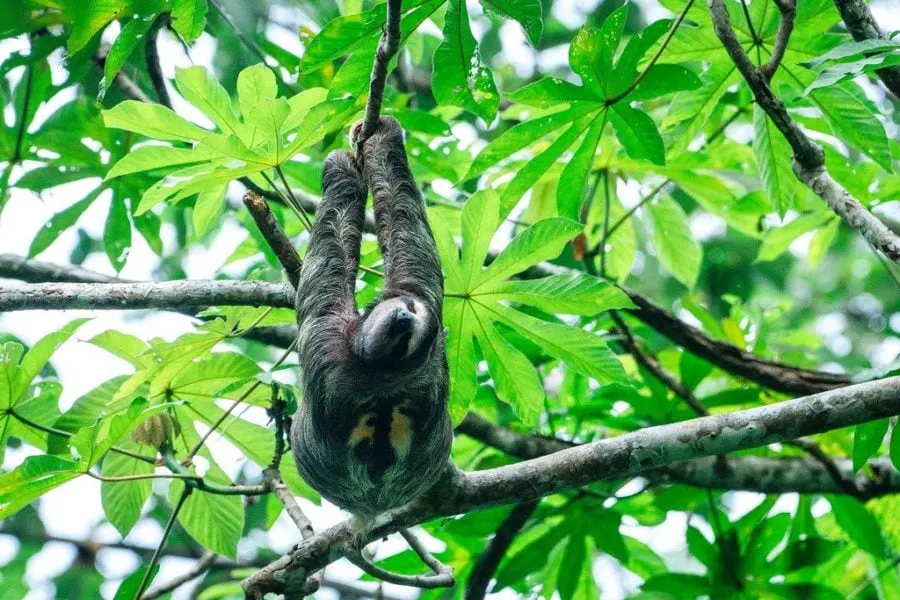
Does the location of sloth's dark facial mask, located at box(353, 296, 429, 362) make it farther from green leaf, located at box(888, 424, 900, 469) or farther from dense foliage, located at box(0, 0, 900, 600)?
green leaf, located at box(888, 424, 900, 469)

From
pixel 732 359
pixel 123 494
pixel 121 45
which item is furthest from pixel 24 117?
pixel 732 359

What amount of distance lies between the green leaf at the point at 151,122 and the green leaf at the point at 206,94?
0.52ft

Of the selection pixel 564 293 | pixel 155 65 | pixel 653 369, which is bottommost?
pixel 564 293

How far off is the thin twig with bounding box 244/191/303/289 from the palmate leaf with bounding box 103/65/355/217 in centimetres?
23

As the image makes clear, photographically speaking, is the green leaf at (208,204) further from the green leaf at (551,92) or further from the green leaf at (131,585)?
the green leaf at (131,585)

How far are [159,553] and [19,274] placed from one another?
201 centimetres

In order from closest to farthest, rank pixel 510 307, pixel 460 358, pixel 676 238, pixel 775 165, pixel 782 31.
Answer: pixel 782 31 → pixel 510 307 → pixel 460 358 → pixel 775 165 → pixel 676 238

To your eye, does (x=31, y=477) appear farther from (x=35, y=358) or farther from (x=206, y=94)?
(x=206, y=94)

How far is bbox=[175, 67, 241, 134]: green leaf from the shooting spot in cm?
391

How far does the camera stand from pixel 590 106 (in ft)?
13.7

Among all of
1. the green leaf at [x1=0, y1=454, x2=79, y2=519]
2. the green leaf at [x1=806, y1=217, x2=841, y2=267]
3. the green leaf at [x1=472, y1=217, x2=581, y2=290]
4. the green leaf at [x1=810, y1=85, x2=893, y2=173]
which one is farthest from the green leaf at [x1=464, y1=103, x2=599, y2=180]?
the green leaf at [x1=806, y1=217, x2=841, y2=267]

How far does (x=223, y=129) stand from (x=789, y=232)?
356cm

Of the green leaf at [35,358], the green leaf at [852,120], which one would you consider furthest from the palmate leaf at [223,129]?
the green leaf at [852,120]

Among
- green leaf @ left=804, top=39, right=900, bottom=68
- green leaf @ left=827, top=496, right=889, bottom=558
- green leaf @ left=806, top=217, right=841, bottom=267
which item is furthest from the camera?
green leaf @ left=806, top=217, right=841, bottom=267
